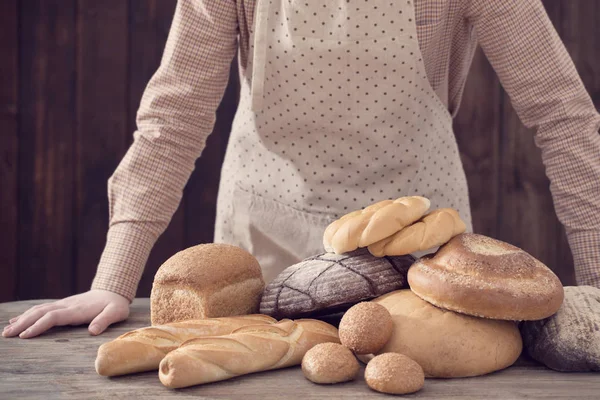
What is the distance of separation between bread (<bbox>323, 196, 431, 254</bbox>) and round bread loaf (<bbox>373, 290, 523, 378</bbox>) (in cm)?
11

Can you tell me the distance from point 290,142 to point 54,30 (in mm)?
1318

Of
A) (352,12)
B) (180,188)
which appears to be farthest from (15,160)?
(352,12)

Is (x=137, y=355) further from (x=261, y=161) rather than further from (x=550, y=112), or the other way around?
(x=550, y=112)

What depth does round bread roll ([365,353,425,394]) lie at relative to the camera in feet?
2.71

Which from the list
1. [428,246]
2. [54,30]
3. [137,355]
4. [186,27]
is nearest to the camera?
[137,355]

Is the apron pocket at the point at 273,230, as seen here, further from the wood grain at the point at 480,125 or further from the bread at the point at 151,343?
the wood grain at the point at 480,125

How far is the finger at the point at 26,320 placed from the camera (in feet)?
3.66

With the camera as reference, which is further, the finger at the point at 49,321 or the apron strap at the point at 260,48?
the apron strap at the point at 260,48

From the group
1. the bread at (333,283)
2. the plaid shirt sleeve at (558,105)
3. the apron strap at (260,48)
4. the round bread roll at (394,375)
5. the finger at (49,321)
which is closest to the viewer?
the round bread roll at (394,375)

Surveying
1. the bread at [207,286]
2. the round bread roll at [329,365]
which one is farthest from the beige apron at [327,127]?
the round bread roll at [329,365]

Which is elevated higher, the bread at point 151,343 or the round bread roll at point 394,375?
the round bread roll at point 394,375

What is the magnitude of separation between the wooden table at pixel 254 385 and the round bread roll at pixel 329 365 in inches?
0.4

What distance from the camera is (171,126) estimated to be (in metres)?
1.46

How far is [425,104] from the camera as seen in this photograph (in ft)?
5.01
